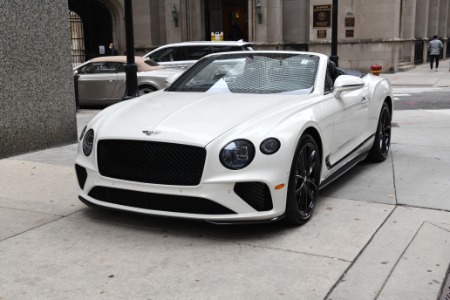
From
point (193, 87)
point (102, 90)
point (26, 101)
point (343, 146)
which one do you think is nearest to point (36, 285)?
point (193, 87)

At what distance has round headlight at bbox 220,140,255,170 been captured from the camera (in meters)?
4.29

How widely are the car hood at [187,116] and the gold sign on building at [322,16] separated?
69.7ft

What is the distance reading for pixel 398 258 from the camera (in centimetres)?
411

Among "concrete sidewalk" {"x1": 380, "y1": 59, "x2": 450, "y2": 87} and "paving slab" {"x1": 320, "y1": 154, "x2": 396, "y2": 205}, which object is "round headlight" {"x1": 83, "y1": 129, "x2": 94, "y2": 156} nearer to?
"paving slab" {"x1": 320, "y1": 154, "x2": 396, "y2": 205}

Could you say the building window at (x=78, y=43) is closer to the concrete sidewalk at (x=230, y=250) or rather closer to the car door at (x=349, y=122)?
the concrete sidewalk at (x=230, y=250)

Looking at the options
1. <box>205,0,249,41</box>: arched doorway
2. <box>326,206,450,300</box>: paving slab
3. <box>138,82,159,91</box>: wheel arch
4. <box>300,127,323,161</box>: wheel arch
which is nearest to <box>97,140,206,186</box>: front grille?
<box>300,127,323,161</box>: wheel arch

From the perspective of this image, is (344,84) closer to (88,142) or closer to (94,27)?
(88,142)

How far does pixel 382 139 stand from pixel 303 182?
2.95m

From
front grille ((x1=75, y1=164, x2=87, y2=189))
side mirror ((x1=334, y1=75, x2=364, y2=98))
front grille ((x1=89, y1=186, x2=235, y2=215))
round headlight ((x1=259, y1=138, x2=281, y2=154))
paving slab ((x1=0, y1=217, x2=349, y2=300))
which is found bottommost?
paving slab ((x1=0, y1=217, x2=349, y2=300))

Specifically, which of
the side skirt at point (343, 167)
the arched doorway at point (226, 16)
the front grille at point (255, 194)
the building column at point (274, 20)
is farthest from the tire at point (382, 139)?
the arched doorway at point (226, 16)

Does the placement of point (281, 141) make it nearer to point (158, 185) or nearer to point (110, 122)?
point (158, 185)

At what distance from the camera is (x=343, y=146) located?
5859mm

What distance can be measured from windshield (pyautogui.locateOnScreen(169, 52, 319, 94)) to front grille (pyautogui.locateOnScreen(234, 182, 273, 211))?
1.50m

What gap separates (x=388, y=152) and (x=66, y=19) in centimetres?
518
